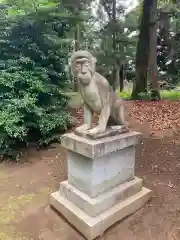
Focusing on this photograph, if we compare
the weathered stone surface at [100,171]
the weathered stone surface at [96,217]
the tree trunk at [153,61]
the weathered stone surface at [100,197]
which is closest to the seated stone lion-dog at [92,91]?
the weathered stone surface at [100,171]

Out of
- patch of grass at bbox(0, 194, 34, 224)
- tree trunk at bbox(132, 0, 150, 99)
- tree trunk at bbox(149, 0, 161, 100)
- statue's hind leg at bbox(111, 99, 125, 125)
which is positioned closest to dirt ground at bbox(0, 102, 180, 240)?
patch of grass at bbox(0, 194, 34, 224)

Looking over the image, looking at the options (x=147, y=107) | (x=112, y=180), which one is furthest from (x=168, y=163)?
(x=147, y=107)

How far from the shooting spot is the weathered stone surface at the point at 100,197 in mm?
2489

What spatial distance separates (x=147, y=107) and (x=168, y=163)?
345cm

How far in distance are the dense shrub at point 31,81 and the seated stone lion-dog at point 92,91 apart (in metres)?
1.88

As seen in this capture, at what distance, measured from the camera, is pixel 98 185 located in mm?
2545

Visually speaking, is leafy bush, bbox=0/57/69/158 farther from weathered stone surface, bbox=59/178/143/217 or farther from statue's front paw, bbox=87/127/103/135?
statue's front paw, bbox=87/127/103/135

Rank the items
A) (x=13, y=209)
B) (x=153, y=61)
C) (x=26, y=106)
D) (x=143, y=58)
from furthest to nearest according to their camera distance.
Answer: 1. (x=143, y=58)
2. (x=153, y=61)
3. (x=26, y=106)
4. (x=13, y=209)

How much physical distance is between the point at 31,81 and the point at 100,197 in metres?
2.66

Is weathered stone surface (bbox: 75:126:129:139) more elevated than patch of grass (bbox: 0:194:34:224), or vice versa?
weathered stone surface (bbox: 75:126:129:139)

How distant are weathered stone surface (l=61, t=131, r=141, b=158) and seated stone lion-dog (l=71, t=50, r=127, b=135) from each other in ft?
0.38

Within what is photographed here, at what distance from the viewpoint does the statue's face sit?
7.80 ft

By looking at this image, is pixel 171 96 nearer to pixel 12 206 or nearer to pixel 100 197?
pixel 100 197

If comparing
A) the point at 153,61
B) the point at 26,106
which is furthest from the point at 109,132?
the point at 153,61
